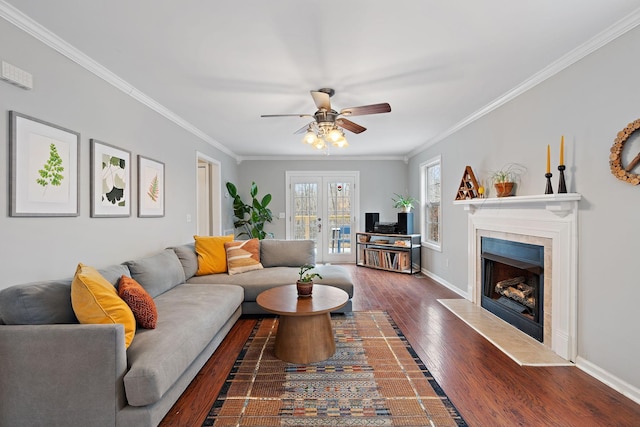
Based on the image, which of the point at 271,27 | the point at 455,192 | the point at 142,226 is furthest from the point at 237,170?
the point at 271,27

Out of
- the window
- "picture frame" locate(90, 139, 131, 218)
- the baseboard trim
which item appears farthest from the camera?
the window

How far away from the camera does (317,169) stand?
6.86 metres

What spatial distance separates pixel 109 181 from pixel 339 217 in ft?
15.8

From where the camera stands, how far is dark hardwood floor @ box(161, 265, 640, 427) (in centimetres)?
182

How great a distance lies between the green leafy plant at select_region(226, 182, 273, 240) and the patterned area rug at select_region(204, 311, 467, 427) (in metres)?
3.77

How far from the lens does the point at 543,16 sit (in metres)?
1.93

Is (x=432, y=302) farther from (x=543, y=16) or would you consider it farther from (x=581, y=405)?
(x=543, y=16)

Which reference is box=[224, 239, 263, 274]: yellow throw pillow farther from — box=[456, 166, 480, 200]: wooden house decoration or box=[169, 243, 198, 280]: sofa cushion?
box=[456, 166, 480, 200]: wooden house decoration

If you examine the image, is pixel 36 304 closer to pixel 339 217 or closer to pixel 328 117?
pixel 328 117

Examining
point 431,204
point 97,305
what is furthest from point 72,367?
point 431,204

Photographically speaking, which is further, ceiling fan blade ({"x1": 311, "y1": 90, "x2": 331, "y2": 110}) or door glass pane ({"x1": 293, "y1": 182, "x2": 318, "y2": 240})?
door glass pane ({"x1": 293, "y1": 182, "x2": 318, "y2": 240})

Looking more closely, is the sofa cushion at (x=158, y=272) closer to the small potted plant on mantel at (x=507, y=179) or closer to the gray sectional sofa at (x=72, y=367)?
the gray sectional sofa at (x=72, y=367)

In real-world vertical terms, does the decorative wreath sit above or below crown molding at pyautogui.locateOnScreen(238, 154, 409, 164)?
below

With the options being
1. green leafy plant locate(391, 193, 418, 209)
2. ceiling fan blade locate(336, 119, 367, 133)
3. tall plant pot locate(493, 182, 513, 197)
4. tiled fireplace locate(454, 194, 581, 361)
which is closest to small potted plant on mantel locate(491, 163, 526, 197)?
tall plant pot locate(493, 182, 513, 197)
